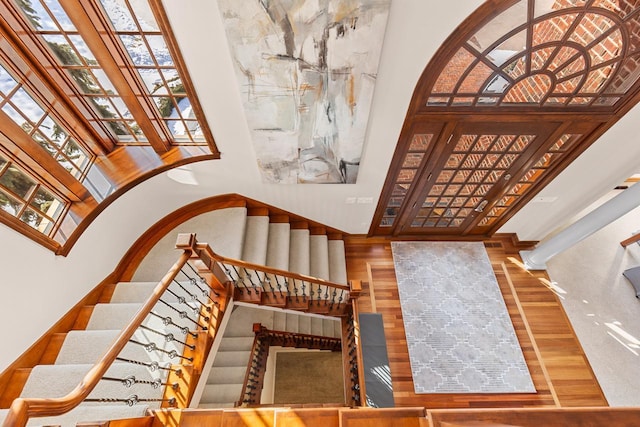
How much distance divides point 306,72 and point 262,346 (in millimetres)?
3372

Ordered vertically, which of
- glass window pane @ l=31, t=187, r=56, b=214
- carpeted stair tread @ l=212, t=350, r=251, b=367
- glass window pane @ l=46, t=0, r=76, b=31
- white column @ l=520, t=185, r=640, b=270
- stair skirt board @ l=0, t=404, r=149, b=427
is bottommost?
stair skirt board @ l=0, t=404, r=149, b=427

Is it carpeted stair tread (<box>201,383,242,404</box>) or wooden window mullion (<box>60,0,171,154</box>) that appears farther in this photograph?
carpeted stair tread (<box>201,383,242,404</box>)

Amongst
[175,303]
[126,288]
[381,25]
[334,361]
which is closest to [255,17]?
[381,25]

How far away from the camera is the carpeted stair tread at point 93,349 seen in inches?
85.5

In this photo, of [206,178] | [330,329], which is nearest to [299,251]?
[206,178]

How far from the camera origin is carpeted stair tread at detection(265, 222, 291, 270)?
3.44 m

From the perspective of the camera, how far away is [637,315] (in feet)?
11.9

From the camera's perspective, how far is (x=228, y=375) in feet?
12.2

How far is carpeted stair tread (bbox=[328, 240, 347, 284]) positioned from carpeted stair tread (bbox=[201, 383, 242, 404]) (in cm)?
179

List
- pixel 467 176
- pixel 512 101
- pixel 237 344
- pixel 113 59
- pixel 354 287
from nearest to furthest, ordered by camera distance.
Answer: pixel 113 59, pixel 512 101, pixel 354 287, pixel 467 176, pixel 237 344

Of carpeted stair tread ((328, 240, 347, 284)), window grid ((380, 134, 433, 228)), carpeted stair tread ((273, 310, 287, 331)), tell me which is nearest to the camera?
window grid ((380, 134, 433, 228))

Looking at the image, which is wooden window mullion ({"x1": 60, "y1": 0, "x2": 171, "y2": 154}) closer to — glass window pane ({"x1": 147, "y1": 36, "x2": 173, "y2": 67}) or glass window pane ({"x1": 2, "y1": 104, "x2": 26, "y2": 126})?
glass window pane ({"x1": 147, "y1": 36, "x2": 173, "y2": 67})

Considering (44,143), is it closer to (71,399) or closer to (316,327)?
(71,399)

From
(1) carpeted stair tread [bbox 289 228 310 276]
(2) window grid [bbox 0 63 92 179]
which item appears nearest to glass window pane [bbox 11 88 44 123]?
(2) window grid [bbox 0 63 92 179]
